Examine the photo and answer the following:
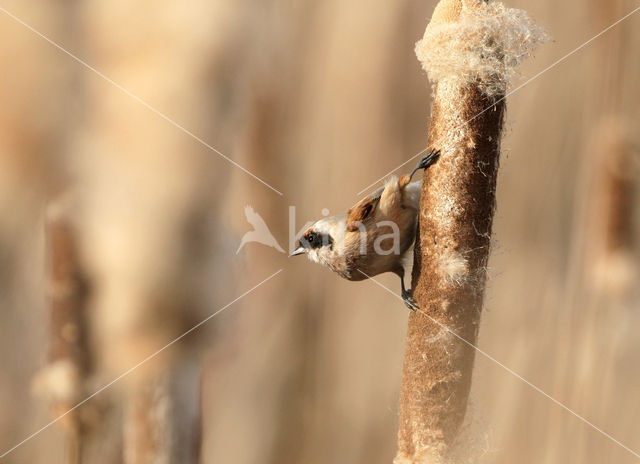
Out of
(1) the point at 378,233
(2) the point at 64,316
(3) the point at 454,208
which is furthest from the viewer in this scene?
(2) the point at 64,316

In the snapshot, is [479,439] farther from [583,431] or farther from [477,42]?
[477,42]

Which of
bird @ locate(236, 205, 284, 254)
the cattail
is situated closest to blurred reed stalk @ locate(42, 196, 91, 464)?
the cattail

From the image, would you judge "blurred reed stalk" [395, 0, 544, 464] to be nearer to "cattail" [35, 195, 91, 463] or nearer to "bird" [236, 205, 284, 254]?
"bird" [236, 205, 284, 254]

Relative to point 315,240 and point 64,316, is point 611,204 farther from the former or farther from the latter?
point 64,316

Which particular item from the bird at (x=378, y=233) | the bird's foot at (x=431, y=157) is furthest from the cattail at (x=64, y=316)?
the bird's foot at (x=431, y=157)

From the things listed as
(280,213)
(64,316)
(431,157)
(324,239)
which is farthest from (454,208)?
(64,316)

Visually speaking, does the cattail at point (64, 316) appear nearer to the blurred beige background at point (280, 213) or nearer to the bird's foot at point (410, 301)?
the blurred beige background at point (280, 213)
